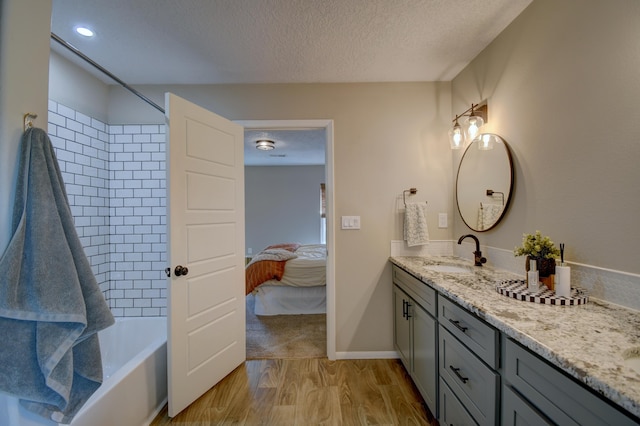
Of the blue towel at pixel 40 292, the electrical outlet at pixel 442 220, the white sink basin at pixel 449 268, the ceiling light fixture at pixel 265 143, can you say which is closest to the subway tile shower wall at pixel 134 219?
the blue towel at pixel 40 292

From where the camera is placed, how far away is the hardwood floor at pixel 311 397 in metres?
1.67

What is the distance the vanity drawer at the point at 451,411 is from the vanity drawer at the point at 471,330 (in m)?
0.31

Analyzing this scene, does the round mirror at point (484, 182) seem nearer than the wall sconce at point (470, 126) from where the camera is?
Yes

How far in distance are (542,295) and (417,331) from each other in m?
0.82

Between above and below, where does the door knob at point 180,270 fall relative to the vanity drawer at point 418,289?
above

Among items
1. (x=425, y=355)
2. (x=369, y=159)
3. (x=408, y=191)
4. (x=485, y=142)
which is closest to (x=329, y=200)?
(x=369, y=159)

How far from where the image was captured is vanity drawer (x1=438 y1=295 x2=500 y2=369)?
3.33 feet

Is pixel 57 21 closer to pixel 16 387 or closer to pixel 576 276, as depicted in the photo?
pixel 16 387

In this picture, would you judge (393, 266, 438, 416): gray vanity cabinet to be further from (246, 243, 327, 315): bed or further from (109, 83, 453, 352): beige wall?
(246, 243, 327, 315): bed

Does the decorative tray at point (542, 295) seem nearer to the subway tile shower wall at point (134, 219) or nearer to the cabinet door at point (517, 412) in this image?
the cabinet door at point (517, 412)

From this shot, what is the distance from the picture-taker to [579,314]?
1.01 meters

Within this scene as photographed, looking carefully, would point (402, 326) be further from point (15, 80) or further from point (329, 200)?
point (15, 80)

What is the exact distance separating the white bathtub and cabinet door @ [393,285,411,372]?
1.71 metres

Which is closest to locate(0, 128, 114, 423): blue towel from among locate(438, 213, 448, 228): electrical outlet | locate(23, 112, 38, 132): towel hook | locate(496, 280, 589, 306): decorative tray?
locate(23, 112, 38, 132): towel hook
